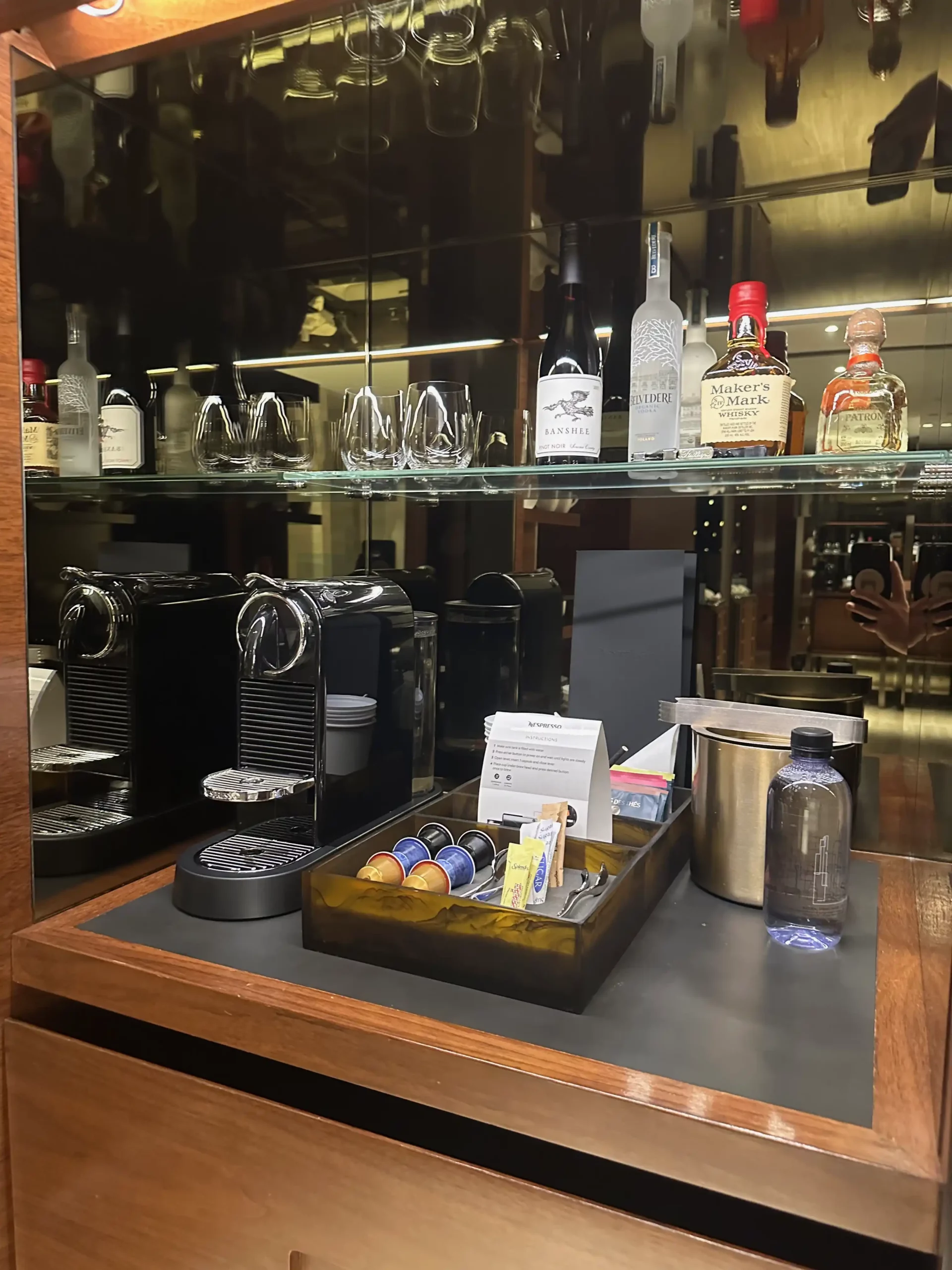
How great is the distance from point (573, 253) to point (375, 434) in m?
0.38

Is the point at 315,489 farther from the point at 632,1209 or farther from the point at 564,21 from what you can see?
the point at 632,1209

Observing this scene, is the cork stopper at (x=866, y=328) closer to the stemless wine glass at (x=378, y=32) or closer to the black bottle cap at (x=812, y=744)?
the black bottle cap at (x=812, y=744)

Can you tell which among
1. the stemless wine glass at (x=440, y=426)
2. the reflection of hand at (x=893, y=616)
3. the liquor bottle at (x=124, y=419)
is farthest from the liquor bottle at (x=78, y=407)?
the reflection of hand at (x=893, y=616)

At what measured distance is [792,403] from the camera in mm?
1211

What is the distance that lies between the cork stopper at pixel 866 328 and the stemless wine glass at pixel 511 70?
67 centimetres

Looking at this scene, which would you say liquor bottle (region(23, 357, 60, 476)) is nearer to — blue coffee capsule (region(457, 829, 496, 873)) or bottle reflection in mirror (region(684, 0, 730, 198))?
blue coffee capsule (region(457, 829, 496, 873))

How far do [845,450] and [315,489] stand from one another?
827 millimetres

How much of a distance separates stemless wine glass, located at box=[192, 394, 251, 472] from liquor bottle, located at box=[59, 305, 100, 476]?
14 centimetres

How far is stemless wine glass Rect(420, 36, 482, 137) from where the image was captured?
1443mm

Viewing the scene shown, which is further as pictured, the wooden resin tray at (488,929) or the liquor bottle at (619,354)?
the liquor bottle at (619,354)

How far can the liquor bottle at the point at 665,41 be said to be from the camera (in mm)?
1276

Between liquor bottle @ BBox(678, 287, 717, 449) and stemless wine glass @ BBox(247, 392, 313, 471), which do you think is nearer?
liquor bottle @ BBox(678, 287, 717, 449)

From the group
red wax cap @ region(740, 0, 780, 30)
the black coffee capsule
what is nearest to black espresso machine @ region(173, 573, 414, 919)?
the black coffee capsule

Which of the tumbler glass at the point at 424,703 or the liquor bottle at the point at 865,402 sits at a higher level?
the liquor bottle at the point at 865,402
